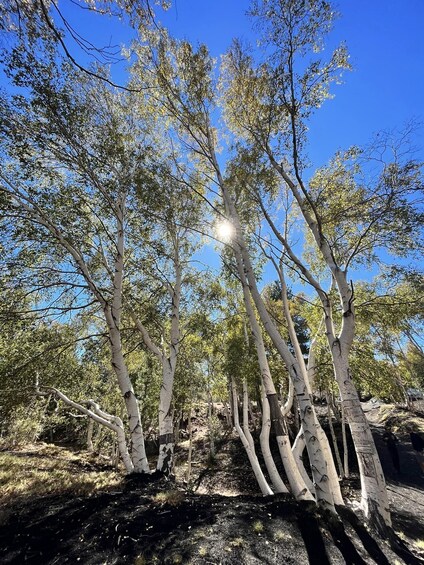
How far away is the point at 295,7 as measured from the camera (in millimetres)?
6191

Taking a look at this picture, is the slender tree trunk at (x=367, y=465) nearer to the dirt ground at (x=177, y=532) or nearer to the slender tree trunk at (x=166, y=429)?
the dirt ground at (x=177, y=532)

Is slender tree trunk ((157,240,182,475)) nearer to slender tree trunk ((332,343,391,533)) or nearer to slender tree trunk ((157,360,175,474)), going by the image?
slender tree trunk ((157,360,175,474))

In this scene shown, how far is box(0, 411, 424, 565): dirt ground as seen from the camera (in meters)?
3.23

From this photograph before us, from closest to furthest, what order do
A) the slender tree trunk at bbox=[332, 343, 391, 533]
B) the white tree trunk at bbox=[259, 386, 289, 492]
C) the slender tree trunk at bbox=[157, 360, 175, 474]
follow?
the slender tree trunk at bbox=[332, 343, 391, 533] < the white tree trunk at bbox=[259, 386, 289, 492] < the slender tree trunk at bbox=[157, 360, 175, 474]

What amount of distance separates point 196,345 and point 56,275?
8951 millimetres

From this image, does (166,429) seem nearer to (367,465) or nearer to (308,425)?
(308,425)

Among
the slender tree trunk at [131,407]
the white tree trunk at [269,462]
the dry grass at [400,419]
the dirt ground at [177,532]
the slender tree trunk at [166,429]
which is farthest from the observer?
the dry grass at [400,419]

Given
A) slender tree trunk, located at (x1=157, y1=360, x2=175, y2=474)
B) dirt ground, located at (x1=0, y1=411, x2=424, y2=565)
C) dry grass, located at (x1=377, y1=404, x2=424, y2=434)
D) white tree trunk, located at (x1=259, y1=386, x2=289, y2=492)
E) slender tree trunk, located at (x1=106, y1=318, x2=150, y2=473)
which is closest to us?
dirt ground, located at (x1=0, y1=411, x2=424, y2=565)

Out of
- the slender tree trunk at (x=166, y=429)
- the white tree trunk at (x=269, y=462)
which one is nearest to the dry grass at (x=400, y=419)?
the white tree trunk at (x=269, y=462)

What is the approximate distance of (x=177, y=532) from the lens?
12.3ft

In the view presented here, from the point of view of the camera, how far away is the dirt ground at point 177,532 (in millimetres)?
3234

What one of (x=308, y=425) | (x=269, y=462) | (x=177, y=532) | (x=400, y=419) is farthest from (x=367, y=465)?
(x=400, y=419)

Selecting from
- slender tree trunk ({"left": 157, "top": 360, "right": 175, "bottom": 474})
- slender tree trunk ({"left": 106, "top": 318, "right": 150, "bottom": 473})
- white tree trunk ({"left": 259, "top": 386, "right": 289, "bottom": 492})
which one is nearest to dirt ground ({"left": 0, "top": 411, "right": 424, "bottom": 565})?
slender tree trunk ({"left": 106, "top": 318, "right": 150, "bottom": 473})

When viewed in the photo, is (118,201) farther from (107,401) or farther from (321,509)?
(107,401)
